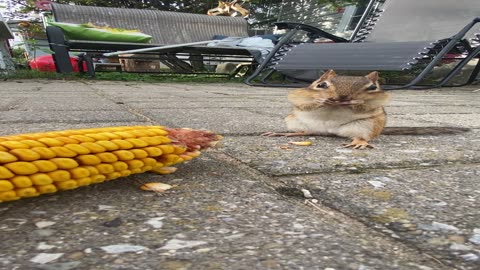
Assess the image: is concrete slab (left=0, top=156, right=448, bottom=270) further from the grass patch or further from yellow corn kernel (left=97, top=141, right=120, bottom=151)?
the grass patch

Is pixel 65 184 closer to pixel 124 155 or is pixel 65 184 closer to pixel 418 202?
pixel 124 155

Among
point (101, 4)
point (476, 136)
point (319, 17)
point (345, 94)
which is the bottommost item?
point (476, 136)

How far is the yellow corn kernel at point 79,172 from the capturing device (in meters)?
0.77

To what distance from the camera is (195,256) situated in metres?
0.59

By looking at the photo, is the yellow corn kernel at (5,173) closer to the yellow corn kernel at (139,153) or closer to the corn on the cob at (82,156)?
the corn on the cob at (82,156)

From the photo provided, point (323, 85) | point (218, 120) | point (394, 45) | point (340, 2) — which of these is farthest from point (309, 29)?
point (323, 85)

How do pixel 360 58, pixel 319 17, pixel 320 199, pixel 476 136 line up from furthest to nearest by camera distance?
pixel 319 17 < pixel 360 58 < pixel 476 136 < pixel 320 199

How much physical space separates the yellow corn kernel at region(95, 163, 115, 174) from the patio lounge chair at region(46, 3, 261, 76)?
5.51m

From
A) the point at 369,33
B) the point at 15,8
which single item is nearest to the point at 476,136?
the point at 369,33

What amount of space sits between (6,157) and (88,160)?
137 mm

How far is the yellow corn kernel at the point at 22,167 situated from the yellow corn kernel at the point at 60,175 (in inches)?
1.2

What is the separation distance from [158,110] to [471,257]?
2.10 m

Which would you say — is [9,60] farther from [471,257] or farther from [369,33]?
[471,257]

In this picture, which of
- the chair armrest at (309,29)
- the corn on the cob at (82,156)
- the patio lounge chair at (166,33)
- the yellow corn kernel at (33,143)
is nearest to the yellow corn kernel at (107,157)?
the corn on the cob at (82,156)
